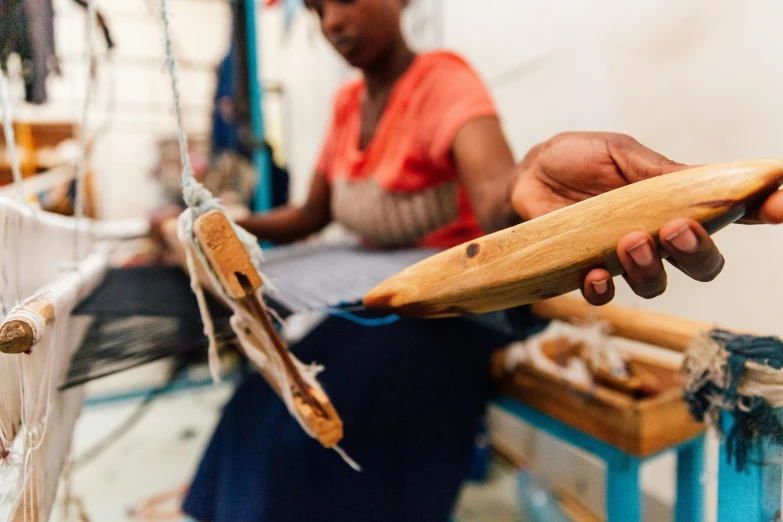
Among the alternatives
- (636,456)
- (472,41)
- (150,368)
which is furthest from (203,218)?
(150,368)

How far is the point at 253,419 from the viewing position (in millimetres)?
561

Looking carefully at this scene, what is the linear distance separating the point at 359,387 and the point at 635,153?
377mm

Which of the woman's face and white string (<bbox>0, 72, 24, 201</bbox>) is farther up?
the woman's face

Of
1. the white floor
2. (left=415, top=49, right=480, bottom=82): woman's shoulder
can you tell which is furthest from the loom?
the white floor

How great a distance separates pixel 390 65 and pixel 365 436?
0.56 meters

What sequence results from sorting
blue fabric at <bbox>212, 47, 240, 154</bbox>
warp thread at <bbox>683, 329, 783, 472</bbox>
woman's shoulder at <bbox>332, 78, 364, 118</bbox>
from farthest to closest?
1. blue fabric at <bbox>212, 47, 240, 154</bbox>
2. woman's shoulder at <bbox>332, 78, 364, 118</bbox>
3. warp thread at <bbox>683, 329, 783, 472</bbox>

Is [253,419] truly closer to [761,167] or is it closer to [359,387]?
[359,387]

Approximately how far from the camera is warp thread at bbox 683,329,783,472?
0.35 metres

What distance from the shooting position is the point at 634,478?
0.57 meters

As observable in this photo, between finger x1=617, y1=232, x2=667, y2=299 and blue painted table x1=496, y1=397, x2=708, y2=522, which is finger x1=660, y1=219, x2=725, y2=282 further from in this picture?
blue painted table x1=496, y1=397, x2=708, y2=522

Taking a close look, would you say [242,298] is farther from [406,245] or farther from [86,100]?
[406,245]

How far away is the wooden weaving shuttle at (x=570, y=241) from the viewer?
24 centimetres

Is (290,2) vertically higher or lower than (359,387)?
higher

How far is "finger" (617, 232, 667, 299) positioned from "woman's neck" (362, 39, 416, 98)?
0.59m
